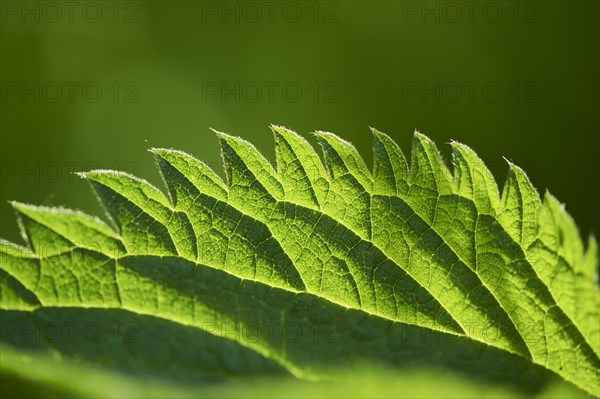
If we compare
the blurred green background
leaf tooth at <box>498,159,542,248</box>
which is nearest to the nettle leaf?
leaf tooth at <box>498,159,542,248</box>

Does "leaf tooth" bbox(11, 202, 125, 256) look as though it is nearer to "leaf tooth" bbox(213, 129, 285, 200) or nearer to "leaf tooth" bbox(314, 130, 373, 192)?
"leaf tooth" bbox(213, 129, 285, 200)

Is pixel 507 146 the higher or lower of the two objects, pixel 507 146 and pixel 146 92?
the lower

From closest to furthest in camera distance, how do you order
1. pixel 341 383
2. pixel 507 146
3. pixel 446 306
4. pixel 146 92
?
pixel 341 383
pixel 446 306
pixel 507 146
pixel 146 92

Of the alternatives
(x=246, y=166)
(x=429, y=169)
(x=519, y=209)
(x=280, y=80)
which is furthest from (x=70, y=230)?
(x=280, y=80)

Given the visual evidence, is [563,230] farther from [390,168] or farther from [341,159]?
[341,159]

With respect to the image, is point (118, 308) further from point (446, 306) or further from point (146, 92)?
point (146, 92)

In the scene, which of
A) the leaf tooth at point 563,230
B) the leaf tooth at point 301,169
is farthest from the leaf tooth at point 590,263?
the leaf tooth at point 301,169

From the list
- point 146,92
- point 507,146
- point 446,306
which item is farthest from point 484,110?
point 446,306

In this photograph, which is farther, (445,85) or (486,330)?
(445,85)
